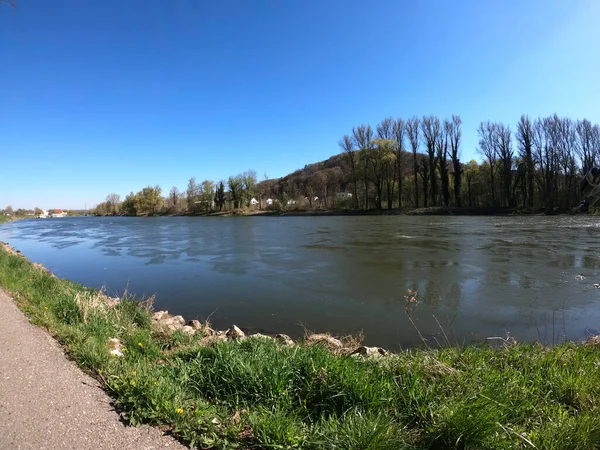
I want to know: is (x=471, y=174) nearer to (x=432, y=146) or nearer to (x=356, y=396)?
(x=432, y=146)

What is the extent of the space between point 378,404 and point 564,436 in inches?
56.7

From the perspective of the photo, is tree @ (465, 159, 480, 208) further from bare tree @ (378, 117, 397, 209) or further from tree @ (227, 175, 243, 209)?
tree @ (227, 175, 243, 209)

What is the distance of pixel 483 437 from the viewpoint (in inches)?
101

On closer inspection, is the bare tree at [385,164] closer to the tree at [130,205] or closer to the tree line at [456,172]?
the tree line at [456,172]

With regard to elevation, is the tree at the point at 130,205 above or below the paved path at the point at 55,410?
above

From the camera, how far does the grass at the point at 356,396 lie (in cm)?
262

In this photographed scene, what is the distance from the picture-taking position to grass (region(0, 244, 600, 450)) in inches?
103

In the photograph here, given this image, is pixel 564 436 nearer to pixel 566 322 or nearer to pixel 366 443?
pixel 366 443

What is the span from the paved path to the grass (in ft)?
0.49

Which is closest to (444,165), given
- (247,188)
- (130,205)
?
(247,188)

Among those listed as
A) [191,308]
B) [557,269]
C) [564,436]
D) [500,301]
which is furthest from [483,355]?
[557,269]

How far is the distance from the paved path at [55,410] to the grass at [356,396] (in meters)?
0.15

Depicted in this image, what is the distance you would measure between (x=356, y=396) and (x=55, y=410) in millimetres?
2761

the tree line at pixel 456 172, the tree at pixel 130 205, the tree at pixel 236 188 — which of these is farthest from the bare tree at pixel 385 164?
the tree at pixel 130 205
